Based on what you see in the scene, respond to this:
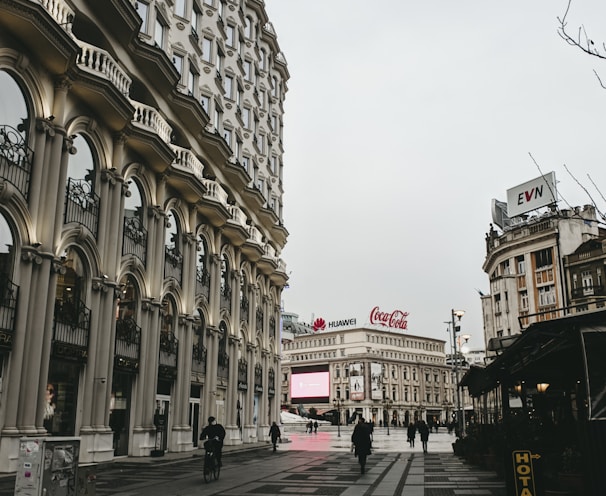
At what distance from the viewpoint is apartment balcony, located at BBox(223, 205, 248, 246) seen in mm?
38622

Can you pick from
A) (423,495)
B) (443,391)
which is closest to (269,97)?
(423,495)

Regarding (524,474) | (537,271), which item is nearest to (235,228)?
(524,474)

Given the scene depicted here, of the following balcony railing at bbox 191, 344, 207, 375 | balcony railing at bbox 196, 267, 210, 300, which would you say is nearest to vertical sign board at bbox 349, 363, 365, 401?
balcony railing at bbox 196, 267, 210, 300

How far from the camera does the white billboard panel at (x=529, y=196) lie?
67113 millimetres

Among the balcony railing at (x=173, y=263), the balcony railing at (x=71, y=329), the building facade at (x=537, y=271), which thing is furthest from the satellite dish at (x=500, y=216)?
the balcony railing at (x=71, y=329)

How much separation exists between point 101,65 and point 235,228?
17283mm

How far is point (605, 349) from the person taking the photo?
31.6 feet

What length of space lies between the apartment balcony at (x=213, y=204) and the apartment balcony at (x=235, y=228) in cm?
153

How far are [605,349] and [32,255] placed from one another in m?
15.7

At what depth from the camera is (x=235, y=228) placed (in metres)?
38.8

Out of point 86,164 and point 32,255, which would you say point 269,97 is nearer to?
point 86,164

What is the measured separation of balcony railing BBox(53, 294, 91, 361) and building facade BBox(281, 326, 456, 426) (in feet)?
372

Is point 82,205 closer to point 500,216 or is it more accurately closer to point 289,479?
point 289,479

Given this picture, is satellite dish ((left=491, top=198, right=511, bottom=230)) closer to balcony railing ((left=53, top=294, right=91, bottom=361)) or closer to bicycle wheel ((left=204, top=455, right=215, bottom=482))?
balcony railing ((left=53, top=294, right=91, bottom=361))
